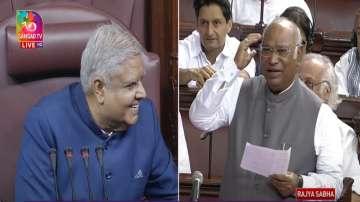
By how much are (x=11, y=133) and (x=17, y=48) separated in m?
0.21

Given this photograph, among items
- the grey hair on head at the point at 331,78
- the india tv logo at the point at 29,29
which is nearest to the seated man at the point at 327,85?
the grey hair on head at the point at 331,78

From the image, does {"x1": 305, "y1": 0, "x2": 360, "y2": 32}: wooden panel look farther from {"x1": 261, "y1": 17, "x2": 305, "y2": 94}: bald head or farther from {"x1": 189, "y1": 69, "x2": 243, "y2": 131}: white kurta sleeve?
{"x1": 189, "y1": 69, "x2": 243, "y2": 131}: white kurta sleeve

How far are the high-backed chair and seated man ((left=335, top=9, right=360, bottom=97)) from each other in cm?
41

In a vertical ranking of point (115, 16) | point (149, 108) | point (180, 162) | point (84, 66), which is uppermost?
point (115, 16)

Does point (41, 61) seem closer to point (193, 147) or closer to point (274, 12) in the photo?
point (193, 147)

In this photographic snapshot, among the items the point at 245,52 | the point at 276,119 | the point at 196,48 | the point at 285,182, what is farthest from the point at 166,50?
the point at 285,182

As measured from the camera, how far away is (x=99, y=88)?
1.24m

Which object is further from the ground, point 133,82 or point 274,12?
point 274,12

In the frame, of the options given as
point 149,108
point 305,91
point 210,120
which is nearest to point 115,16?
point 149,108

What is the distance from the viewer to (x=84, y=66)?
124cm

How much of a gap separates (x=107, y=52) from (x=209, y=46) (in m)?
0.23

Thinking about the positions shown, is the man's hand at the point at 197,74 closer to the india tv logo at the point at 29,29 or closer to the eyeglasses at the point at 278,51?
the eyeglasses at the point at 278,51

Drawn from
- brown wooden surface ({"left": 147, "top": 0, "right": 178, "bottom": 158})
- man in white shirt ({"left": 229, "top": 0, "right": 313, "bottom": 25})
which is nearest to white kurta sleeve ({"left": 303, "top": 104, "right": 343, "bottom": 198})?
man in white shirt ({"left": 229, "top": 0, "right": 313, "bottom": 25})

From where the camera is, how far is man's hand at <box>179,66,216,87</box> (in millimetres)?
1278
